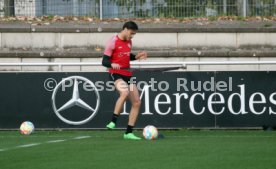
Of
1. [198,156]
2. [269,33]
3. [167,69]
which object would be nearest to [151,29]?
[269,33]

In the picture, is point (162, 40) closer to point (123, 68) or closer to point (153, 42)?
point (153, 42)

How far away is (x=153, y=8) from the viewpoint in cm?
2641

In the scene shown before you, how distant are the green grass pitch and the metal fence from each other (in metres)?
8.60

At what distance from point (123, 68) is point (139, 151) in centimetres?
331

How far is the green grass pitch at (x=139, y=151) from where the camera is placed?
1179 cm

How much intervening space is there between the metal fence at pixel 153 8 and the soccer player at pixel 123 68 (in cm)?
959

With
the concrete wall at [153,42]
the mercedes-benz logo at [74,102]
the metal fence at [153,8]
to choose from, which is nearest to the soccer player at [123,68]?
the mercedes-benz logo at [74,102]

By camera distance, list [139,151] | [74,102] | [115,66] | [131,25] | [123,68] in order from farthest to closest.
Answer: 1. [74,102]
2. [123,68]
3. [115,66]
4. [131,25]
5. [139,151]

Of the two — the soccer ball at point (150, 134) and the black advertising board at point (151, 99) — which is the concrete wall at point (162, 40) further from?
the soccer ball at point (150, 134)

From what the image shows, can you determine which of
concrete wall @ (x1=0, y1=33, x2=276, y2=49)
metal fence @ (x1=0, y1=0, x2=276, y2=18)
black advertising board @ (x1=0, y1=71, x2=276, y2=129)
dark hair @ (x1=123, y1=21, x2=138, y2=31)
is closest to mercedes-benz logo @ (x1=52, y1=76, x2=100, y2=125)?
black advertising board @ (x1=0, y1=71, x2=276, y2=129)

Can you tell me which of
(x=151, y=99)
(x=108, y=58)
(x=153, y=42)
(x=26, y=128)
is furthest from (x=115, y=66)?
(x=153, y=42)

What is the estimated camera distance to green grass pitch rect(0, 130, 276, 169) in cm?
1179

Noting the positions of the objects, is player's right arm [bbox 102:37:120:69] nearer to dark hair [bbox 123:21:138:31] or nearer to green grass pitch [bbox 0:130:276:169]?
dark hair [bbox 123:21:138:31]

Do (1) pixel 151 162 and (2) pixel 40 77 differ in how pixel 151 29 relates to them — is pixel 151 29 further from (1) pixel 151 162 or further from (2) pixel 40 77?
(1) pixel 151 162
